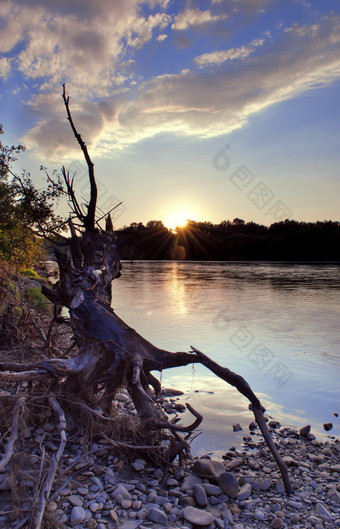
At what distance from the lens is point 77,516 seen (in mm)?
3850

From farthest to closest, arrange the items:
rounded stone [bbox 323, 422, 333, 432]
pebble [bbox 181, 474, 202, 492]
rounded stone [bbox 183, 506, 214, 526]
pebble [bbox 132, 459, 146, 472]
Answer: rounded stone [bbox 323, 422, 333, 432] → pebble [bbox 132, 459, 146, 472] → pebble [bbox 181, 474, 202, 492] → rounded stone [bbox 183, 506, 214, 526]

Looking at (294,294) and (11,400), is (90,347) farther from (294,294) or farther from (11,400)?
(294,294)

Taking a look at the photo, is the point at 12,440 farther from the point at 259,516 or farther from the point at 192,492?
the point at 259,516

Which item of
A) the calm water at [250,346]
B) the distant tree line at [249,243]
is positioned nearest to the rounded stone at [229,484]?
the calm water at [250,346]

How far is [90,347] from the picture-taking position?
19.2 feet

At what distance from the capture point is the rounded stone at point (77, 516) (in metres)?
3.82

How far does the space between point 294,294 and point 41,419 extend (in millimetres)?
25071

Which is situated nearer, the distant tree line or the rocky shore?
the rocky shore

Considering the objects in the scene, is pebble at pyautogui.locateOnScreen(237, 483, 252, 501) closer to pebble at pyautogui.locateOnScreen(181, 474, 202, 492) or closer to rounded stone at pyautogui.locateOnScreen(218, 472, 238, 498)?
rounded stone at pyautogui.locateOnScreen(218, 472, 238, 498)

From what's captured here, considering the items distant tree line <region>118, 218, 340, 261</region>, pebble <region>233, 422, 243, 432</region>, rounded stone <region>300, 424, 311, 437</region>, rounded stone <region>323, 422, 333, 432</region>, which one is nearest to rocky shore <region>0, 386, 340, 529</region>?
rounded stone <region>300, 424, 311, 437</region>

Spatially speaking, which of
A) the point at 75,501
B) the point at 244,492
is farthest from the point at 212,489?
the point at 75,501

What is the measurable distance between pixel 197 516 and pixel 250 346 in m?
9.97

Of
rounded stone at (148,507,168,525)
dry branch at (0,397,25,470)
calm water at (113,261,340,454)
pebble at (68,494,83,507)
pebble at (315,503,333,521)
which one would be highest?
dry branch at (0,397,25,470)

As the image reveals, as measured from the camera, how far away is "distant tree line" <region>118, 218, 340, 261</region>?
3191 inches
